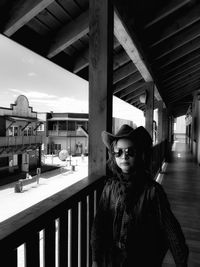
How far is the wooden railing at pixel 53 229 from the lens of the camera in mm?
844

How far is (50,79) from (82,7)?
124 metres

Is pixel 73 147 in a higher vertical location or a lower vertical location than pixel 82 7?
lower

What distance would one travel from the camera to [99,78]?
76.7 inches

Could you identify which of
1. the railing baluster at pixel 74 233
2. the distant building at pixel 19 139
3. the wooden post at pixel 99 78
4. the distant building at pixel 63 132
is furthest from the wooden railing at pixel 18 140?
the railing baluster at pixel 74 233

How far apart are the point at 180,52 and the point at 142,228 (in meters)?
4.43

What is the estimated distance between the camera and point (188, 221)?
361 centimetres

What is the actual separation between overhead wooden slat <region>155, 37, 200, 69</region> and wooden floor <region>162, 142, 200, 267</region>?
10.3ft

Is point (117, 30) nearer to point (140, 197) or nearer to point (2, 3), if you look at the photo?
point (2, 3)

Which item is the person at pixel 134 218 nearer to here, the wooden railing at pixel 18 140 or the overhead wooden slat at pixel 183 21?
the overhead wooden slat at pixel 183 21

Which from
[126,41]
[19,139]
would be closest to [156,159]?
[126,41]

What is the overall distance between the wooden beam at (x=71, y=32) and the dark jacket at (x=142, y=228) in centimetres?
184

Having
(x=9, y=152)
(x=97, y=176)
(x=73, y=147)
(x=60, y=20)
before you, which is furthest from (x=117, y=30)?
(x=73, y=147)

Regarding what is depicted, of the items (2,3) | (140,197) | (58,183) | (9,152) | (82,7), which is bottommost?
(58,183)

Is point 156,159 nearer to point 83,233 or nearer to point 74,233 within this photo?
point 83,233
